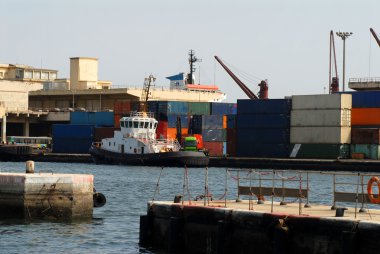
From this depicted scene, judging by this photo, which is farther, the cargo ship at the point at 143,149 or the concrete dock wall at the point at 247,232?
the cargo ship at the point at 143,149

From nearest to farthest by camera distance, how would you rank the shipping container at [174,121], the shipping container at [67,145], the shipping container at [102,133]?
1. the shipping container at [174,121]
2. the shipping container at [102,133]
3. the shipping container at [67,145]

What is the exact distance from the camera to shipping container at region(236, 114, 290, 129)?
102 metres

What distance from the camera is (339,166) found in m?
90.2

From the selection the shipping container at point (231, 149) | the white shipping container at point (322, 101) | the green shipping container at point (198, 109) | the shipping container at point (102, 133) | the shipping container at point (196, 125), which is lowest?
the shipping container at point (231, 149)

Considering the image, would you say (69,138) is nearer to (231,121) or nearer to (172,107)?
(172,107)

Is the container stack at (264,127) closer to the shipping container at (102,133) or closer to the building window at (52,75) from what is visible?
the shipping container at (102,133)

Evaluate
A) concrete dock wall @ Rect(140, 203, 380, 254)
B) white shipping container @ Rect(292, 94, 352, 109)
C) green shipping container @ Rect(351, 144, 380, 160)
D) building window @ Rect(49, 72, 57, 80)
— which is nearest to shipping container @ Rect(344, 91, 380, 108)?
white shipping container @ Rect(292, 94, 352, 109)

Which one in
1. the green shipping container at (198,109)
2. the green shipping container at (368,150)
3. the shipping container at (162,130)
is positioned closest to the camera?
the green shipping container at (368,150)

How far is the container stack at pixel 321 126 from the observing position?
97.5 m

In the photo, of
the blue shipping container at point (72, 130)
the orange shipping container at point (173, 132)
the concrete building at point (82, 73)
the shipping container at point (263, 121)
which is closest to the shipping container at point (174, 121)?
the orange shipping container at point (173, 132)

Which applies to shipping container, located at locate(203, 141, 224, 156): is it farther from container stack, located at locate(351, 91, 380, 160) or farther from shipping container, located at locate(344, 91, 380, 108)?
shipping container, located at locate(344, 91, 380, 108)

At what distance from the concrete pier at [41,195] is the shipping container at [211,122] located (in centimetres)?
7068

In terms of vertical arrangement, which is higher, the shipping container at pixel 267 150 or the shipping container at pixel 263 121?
the shipping container at pixel 263 121

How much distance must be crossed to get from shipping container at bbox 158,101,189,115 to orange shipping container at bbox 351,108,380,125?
22.0 m
